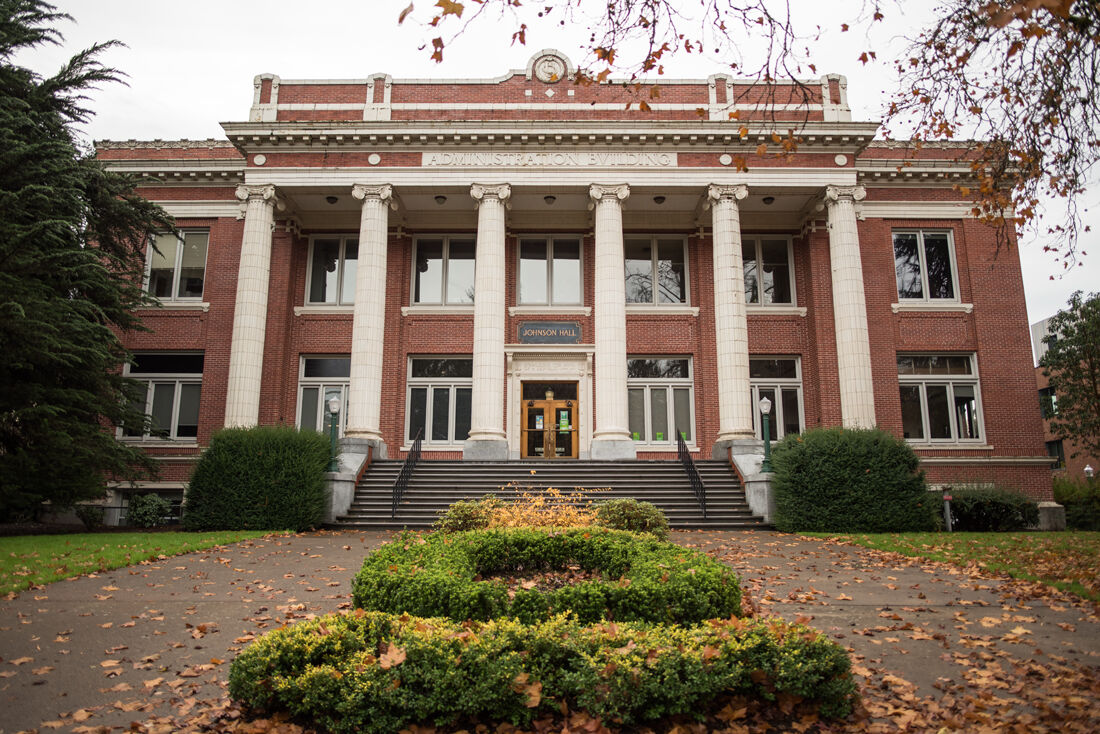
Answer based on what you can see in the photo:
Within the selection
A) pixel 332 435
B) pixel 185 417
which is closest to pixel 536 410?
pixel 332 435

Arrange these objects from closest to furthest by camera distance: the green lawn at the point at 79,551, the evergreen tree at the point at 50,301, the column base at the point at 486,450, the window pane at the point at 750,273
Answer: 1. the green lawn at the point at 79,551
2. the evergreen tree at the point at 50,301
3. the column base at the point at 486,450
4. the window pane at the point at 750,273

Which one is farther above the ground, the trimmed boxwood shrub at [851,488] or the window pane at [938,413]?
the window pane at [938,413]

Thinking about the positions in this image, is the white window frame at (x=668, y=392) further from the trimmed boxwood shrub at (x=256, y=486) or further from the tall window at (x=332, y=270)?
the trimmed boxwood shrub at (x=256, y=486)

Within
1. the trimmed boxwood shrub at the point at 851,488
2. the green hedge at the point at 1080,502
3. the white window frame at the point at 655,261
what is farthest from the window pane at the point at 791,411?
the green hedge at the point at 1080,502

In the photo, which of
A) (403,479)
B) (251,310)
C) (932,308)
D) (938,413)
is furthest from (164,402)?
(932,308)

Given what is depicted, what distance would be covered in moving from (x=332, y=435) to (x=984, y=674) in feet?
53.5

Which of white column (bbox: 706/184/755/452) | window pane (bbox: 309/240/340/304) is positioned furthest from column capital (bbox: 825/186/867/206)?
window pane (bbox: 309/240/340/304)

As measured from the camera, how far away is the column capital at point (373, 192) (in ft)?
74.0

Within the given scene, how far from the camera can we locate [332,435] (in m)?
19.0

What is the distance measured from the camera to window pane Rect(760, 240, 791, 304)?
2536cm

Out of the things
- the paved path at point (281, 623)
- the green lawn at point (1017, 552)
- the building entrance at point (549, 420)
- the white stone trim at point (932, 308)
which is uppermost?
the white stone trim at point (932, 308)

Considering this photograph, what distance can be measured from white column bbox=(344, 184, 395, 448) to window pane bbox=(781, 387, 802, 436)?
44.8 ft

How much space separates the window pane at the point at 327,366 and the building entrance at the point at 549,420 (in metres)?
6.33

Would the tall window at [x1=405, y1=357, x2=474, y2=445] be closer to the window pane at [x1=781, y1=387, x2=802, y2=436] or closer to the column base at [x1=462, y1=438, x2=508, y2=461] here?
the column base at [x1=462, y1=438, x2=508, y2=461]
